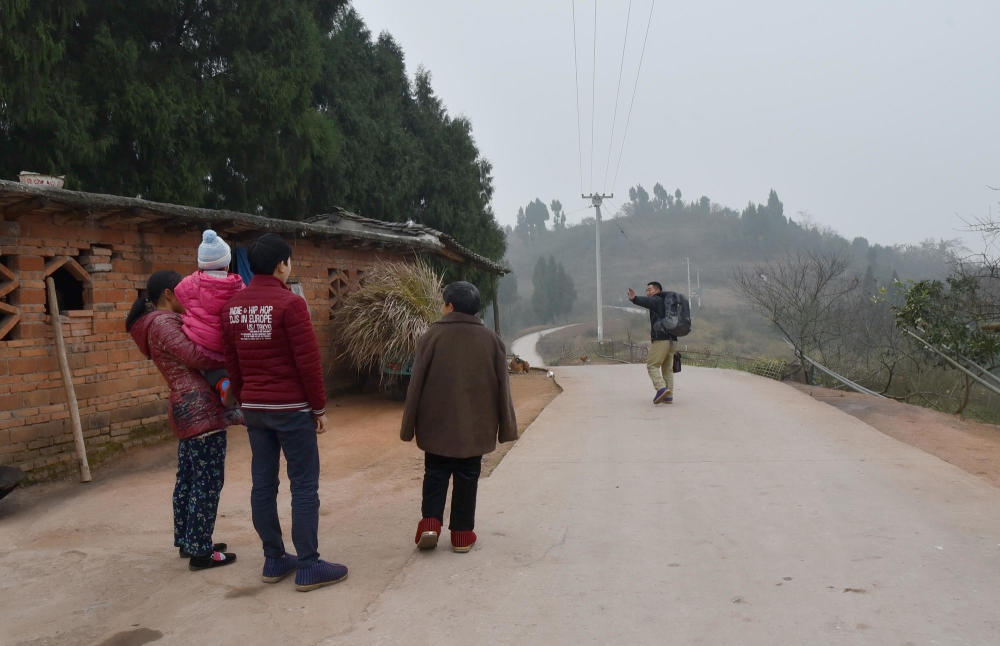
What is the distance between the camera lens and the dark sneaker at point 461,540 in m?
3.96

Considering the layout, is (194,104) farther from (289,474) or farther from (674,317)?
(289,474)

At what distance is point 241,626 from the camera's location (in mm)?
3064

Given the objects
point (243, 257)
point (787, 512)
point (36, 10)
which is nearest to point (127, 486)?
point (243, 257)

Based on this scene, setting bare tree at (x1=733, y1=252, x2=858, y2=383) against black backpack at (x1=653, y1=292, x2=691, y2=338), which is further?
bare tree at (x1=733, y1=252, x2=858, y2=383)

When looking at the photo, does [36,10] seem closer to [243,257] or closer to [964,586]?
[243,257]

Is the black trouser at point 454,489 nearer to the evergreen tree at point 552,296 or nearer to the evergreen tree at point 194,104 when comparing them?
the evergreen tree at point 194,104

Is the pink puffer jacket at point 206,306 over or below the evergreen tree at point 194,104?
below

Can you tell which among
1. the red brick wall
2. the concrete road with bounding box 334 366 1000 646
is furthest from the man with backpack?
the red brick wall

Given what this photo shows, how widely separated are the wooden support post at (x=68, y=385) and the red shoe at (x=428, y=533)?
13.8ft

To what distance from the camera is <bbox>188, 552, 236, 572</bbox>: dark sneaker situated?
381 centimetres

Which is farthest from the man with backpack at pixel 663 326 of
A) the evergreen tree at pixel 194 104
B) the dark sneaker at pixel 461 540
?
the evergreen tree at pixel 194 104

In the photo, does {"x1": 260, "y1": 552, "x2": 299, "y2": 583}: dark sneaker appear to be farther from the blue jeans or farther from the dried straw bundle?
the dried straw bundle

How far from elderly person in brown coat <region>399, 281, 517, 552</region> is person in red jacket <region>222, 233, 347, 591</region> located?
25.2 inches

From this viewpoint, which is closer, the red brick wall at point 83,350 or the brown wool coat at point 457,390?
the brown wool coat at point 457,390
